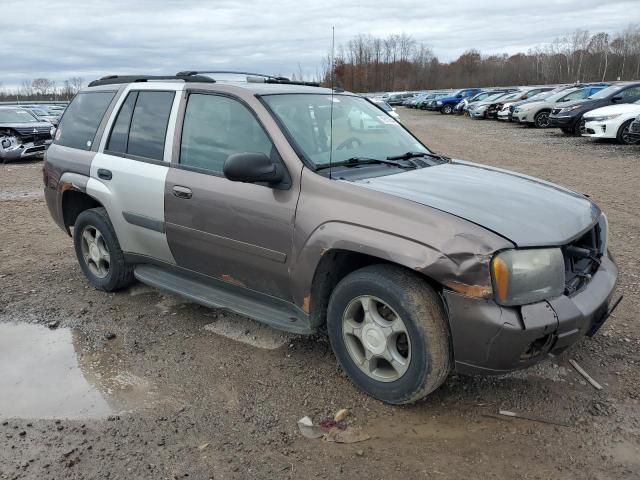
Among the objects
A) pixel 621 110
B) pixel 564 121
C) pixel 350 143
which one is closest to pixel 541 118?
pixel 564 121

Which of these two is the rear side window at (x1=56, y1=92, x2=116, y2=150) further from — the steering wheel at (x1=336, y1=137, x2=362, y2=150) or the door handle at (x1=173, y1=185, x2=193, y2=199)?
the steering wheel at (x1=336, y1=137, x2=362, y2=150)

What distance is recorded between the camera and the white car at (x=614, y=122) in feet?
47.3

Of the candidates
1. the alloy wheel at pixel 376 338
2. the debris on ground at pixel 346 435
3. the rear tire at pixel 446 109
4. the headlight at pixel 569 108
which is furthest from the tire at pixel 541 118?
the debris on ground at pixel 346 435

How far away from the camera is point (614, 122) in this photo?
1468cm

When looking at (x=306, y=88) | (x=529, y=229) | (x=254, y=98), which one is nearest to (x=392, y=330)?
(x=529, y=229)

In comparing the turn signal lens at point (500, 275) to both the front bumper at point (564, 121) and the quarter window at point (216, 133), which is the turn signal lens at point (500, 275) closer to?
the quarter window at point (216, 133)

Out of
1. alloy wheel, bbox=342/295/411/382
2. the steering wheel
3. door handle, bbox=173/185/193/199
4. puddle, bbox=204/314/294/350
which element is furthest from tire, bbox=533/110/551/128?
alloy wheel, bbox=342/295/411/382

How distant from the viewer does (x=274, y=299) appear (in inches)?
141

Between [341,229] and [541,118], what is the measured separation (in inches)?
871

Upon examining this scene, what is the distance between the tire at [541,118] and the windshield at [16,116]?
18586 mm

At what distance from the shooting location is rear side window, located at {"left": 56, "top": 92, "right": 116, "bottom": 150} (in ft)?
15.6

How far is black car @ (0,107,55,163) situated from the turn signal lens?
15247 mm

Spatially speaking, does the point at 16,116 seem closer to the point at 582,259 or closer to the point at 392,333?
the point at 392,333

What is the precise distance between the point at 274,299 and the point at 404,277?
Answer: 3.37 feet
